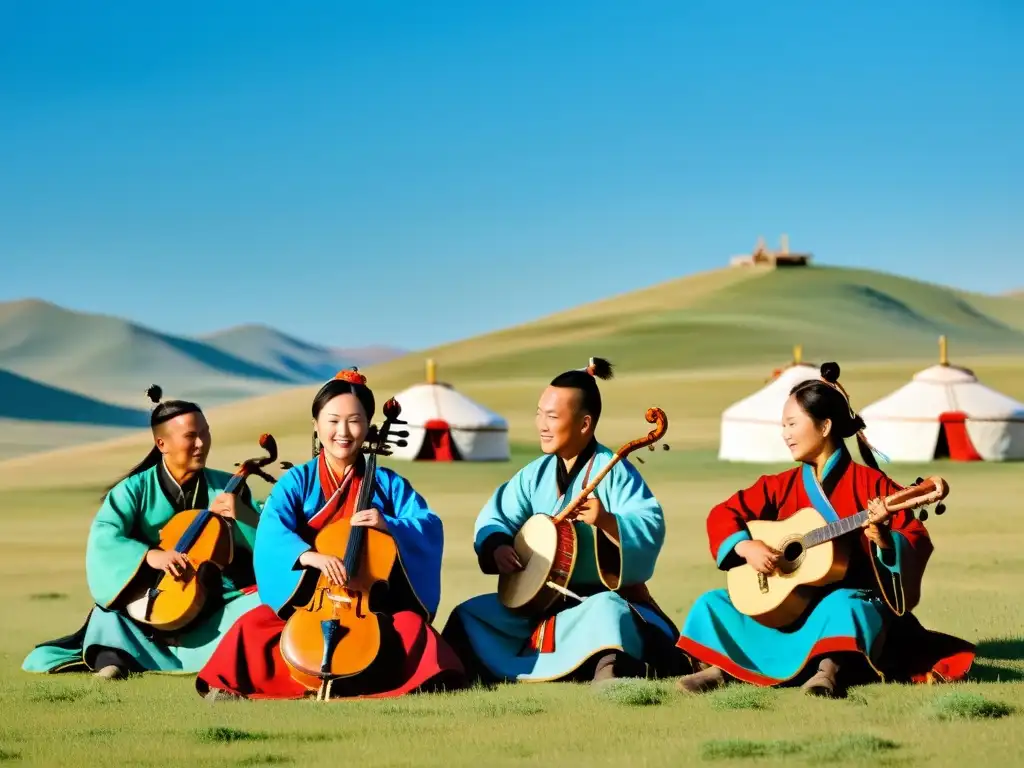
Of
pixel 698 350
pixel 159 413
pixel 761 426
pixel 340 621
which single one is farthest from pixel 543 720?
pixel 698 350

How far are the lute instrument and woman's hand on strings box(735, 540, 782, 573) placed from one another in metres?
0.04

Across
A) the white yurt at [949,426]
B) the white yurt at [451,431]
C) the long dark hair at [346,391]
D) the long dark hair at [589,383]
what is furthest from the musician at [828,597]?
the white yurt at [451,431]

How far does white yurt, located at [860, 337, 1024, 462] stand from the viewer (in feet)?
92.5

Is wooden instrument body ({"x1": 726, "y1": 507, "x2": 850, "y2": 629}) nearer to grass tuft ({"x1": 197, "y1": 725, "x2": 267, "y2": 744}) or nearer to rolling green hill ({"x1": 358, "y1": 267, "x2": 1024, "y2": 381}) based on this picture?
grass tuft ({"x1": 197, "y1": 725, "x2": 267, "y2": 744})

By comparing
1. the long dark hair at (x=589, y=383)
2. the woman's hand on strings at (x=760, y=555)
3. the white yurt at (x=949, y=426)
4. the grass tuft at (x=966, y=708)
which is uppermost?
the white yurt at (x=949, y=426)

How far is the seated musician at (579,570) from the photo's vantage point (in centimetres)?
710

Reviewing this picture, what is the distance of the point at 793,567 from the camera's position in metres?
6.75

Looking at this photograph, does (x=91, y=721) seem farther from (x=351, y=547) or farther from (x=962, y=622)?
(x=962, y=622)

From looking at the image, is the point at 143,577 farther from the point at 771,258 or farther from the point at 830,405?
the point at 771,258

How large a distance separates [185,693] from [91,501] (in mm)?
16067

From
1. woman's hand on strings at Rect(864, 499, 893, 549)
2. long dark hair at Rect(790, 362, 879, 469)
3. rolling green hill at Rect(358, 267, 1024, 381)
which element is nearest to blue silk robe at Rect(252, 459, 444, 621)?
long dark hair at Rect(790, 362, 879, 469)

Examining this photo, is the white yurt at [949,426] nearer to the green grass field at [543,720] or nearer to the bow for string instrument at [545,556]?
the green grass field at [543,720]

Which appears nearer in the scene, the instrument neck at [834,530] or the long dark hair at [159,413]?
the instrument neck at [834,530]

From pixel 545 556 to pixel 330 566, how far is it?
3.28 ft
